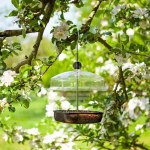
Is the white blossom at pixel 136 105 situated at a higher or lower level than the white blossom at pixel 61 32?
lower

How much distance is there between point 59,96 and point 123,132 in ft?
1.59

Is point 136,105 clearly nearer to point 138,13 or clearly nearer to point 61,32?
point 138,13

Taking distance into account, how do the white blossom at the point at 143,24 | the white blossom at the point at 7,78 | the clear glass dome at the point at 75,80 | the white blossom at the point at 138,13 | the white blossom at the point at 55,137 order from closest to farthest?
the white blossom at the point at 7,78 < the clear glass dome at the point at 75,80 < the white blossom at the point at 138,13 < the white blossom at the point at 143,24 < the white blossom at the point at 55,137

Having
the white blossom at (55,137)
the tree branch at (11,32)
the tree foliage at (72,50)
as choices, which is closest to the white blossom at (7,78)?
the tree foliage at (72,50)

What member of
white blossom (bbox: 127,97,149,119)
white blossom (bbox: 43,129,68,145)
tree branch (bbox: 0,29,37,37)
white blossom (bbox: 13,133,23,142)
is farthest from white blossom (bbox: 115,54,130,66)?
white blossom (bbox: 127,97,149,119)

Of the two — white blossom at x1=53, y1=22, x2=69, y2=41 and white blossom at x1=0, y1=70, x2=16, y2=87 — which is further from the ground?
white blossom at x1=53, y1=22, x2=69, y2=41

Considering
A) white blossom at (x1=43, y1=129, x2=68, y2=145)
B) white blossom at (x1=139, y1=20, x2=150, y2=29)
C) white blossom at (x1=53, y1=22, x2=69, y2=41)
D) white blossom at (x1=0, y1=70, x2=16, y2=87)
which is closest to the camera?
white blossom at (x1=0, y1=70, x2=16, y2=87)

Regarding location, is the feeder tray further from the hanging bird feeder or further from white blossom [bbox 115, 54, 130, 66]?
white blossom [bbox 115, 54, 130, 66]

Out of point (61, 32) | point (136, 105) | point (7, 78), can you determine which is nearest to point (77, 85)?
point (61, 32)

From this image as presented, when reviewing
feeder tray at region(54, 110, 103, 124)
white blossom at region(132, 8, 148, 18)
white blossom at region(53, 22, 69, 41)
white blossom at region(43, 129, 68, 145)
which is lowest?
white blossom at region(43, 129, 68, 145)

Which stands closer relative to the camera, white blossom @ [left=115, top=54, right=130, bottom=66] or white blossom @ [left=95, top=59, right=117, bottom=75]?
white blossom @ [left=115, top=54, right=130, bottom=66]

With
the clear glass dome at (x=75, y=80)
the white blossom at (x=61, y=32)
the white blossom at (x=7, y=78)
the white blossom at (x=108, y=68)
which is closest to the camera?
the white blossom at (x=7, y=78)

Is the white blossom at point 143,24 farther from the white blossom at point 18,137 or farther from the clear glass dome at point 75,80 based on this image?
the white blossom at point 18,137

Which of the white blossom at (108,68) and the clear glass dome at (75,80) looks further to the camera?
the white blossom at (108,68)
